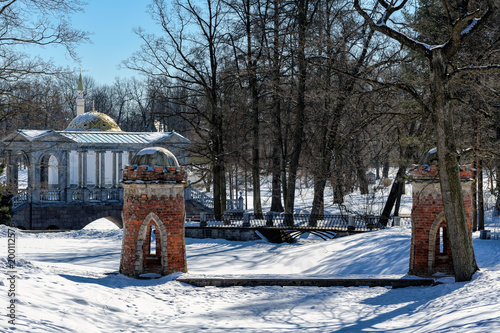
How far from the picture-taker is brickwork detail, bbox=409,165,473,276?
13.4 meters

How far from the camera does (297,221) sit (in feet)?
87.0

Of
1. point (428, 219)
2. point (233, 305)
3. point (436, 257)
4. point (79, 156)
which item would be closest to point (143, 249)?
point (233, 305)

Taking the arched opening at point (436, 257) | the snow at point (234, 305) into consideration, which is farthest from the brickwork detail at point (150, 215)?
the arched opening at point (436, 257)

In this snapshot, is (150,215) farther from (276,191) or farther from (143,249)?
(276,191)

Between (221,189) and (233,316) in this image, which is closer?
(233,316)

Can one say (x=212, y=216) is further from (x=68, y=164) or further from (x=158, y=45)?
(x=68, y=164)

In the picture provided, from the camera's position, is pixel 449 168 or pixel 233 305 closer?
pixel 233 305

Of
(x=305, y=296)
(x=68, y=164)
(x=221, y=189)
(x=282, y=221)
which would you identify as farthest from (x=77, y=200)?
(x=305, y=296)

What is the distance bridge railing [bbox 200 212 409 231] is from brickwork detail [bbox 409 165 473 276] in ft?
31.8

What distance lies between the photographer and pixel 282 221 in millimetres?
26766

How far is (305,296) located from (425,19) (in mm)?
12486

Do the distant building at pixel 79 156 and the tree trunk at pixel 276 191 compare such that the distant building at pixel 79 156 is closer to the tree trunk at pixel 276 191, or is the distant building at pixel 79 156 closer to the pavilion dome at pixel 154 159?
the tree trunk at pixel 276 191

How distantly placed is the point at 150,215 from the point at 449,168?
21.9ft

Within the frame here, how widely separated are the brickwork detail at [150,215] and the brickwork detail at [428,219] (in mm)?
5608
